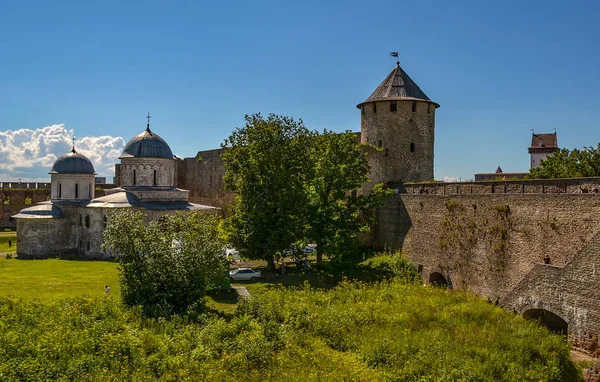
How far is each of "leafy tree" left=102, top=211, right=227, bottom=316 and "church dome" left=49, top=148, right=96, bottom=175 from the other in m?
17.5

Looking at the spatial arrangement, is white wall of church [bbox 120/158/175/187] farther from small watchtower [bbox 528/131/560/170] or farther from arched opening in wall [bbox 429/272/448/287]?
small watchtower [bbox 528/131/560/170]

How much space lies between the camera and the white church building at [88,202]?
107 feet

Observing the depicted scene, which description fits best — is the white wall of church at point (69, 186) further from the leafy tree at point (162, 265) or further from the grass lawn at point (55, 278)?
the leafy tree at point (162, 265)

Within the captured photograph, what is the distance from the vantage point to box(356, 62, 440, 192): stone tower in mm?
31547

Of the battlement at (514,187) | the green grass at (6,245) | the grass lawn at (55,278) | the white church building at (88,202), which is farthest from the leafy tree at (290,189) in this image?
the green grass at (6,245)

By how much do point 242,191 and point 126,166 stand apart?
1306 cm

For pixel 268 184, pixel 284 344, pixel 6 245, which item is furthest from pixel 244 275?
Answer: pixel 6 245

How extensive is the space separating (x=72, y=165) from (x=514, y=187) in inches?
1092

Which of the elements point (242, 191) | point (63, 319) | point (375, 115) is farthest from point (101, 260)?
point (375, 115)

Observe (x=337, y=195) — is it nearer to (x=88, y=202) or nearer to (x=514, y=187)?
(x=514, y=187)

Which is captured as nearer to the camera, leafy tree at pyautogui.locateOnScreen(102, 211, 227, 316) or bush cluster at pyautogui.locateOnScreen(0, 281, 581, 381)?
bush cluster at pyautogui.locateOnScreen(0, 281, 581, 381)

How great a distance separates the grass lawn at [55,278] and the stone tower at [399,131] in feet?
51.1

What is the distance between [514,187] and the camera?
20.6 meters

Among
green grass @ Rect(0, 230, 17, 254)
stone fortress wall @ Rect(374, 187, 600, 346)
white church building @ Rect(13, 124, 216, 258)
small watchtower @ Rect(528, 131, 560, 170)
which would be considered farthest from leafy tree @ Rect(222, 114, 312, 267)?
small watchtower @ Rect(528, 131, 560, 170)
